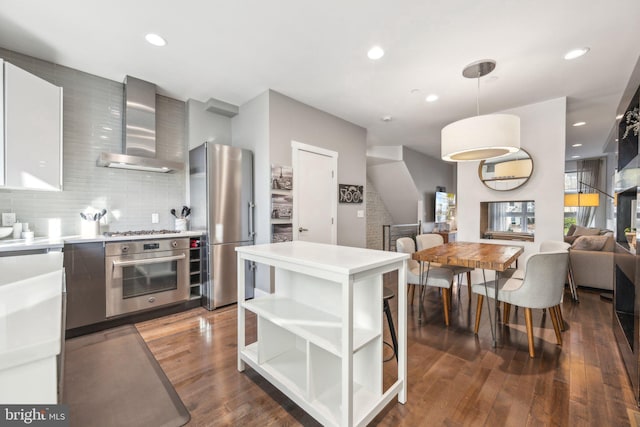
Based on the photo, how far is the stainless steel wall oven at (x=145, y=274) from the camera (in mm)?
2656

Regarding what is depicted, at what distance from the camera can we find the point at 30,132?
228 cm

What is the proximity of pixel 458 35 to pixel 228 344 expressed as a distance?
3286 millimetres

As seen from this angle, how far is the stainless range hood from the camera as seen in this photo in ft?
9.91

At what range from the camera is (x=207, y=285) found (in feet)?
10.5

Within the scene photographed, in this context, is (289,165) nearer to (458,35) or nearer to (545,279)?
(458,35)

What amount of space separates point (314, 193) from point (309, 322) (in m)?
2.38

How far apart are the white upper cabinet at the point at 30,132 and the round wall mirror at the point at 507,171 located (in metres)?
5.09

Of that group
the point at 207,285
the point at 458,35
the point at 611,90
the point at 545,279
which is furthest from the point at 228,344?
the point at 611,90

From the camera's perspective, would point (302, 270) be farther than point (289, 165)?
No

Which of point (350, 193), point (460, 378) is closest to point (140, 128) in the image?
point (350, 193)

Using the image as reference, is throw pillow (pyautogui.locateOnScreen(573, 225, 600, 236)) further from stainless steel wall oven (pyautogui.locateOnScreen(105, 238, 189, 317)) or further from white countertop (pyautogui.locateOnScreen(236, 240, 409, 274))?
stainless steel wall oven (pyautogui.locateOnScreen(105, 238, 189, 317))

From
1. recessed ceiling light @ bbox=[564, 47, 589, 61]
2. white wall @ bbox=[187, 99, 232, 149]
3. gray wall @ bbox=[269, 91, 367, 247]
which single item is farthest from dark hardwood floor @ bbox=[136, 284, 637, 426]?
recessed ceiling light @ bbox=[564, 47, 589, 61]

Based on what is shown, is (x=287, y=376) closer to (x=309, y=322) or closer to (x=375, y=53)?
(x=309, y=322)

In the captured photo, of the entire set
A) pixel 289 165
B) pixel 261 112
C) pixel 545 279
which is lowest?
pixel 545 279
